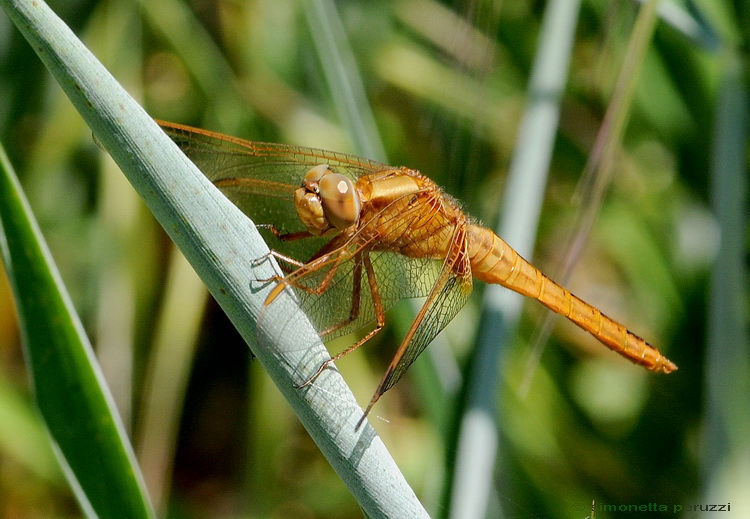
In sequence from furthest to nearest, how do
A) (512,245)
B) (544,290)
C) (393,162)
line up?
1. (393,162)
2. (544,290)
3. (512,245)

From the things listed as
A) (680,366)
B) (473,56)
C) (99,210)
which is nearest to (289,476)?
(99,210)

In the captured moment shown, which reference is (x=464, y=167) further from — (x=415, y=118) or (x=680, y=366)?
(x=680, y=366)

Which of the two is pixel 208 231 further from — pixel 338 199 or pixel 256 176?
pixel 256 176

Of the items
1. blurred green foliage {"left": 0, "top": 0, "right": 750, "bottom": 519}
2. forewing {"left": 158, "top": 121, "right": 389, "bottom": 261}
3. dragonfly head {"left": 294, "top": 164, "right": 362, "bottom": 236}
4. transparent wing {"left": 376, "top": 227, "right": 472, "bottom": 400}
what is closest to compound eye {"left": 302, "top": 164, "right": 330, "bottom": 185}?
dragonfly head {"left": 294, "top": 164, "right": 362, "bottom": 236}

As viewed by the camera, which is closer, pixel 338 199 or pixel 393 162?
pixel 338 199

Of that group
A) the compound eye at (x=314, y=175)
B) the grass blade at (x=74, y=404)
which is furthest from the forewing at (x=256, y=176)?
the grass blade at (x=74, y=404)

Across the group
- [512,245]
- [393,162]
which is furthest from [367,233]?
[393,162]

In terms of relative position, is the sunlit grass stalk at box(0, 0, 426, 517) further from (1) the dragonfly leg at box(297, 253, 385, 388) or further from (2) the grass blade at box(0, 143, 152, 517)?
(1) the dragonfly leg at box(297, 253, 385, 388)

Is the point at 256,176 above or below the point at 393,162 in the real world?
below
